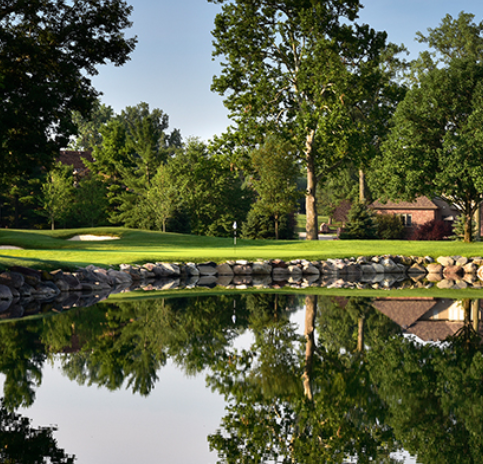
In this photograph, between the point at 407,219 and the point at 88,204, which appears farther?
the point at 407,219

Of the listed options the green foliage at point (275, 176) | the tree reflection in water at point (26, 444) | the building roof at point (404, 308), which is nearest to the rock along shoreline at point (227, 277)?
the building roof at point (404, 308)

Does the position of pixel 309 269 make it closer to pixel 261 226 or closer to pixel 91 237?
pixel 91 237

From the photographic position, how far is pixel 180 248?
30391 mm

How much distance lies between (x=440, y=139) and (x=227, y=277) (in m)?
17.7

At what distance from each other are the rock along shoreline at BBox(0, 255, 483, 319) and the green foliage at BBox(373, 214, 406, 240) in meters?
30.3

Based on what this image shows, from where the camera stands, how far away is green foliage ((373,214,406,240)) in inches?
2157

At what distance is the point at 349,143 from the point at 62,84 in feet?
70.0

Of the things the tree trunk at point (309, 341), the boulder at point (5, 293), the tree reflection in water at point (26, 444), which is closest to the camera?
the tree reflection in water at point (26, 444)

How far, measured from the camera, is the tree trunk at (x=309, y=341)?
5.84 metres

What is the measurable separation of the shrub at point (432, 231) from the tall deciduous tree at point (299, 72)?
20.0 meters

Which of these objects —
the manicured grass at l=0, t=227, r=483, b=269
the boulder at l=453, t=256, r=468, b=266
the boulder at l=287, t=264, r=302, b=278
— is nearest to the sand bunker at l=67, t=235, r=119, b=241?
the manicured grass at l=0, t=227, r=483, b=269

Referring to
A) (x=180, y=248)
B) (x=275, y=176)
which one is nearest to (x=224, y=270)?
(x=180, y=248)

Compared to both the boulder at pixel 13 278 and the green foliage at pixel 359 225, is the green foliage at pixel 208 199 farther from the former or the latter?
the boulder at pixel 13 278

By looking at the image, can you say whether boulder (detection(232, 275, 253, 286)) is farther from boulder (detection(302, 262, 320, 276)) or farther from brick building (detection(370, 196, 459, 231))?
brick building (detection(370, 196, 459, 231))
